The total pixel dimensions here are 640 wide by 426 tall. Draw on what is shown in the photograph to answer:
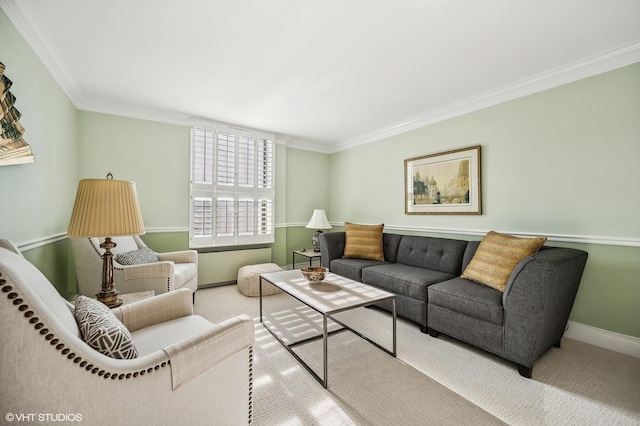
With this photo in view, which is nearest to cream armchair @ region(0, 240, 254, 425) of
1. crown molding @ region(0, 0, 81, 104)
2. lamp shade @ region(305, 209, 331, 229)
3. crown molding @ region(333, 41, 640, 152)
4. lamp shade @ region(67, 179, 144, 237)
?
lamp shade @ region(67, 179, 144, 237)

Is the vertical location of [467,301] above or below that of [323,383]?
above

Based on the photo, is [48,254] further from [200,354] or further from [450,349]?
[450,349]

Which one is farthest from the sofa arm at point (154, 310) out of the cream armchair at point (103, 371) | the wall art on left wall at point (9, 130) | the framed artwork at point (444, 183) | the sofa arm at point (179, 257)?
the framed artwork at point (444, 183)

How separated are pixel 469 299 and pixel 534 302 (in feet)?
1.34

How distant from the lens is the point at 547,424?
4.54 ft

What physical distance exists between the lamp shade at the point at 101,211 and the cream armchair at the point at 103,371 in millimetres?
294

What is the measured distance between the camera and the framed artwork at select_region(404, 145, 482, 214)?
9.76ft

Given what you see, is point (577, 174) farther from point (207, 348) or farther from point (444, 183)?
point (207, 348)

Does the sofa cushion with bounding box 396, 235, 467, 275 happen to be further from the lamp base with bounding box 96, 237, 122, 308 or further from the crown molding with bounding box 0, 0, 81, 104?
the crown molding with bounding box 0, 0, 81, 104

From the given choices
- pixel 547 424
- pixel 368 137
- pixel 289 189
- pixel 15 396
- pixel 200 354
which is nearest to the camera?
pixel 15 396

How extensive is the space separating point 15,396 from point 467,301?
240 cm

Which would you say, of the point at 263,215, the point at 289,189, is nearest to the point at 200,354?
the point at 263,215

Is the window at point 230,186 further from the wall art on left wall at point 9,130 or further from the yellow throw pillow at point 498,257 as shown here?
the yellow throw pillow at point 498,257

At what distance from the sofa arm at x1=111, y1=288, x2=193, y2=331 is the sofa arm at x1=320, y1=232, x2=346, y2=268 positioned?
2.15m
